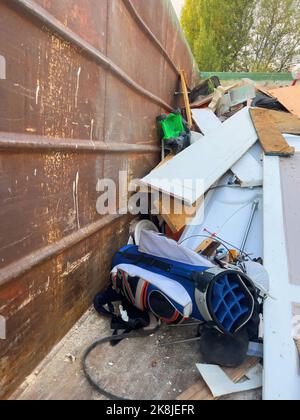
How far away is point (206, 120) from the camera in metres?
4.39

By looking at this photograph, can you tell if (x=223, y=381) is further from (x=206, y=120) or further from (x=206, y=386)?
(x=206, y=120)

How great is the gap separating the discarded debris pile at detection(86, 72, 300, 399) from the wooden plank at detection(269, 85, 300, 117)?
2.25 feet

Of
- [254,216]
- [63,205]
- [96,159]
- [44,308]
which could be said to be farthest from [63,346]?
[254,216]

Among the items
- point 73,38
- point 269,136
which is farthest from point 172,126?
point 73,38

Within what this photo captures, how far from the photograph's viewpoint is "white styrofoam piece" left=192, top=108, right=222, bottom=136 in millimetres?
4220

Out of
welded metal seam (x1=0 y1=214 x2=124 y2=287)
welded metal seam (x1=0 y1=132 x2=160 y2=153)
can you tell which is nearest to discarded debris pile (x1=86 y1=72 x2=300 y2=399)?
welded metal seam (x1=0 y1=214 x2=124 y2=287)

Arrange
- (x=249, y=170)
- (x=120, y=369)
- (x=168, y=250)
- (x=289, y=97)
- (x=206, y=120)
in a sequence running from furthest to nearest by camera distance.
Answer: (x=289, y=97) < (x=206, y=120) < (x=249, y=170) < (x=168, y=250) < (x=120, y=369)

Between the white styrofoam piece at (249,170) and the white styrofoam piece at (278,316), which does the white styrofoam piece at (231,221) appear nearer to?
the white styrofoam piece at (249,170)

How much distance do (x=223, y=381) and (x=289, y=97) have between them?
4383mm

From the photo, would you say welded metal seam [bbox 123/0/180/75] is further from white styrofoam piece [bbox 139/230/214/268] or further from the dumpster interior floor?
the dumpster interior floor

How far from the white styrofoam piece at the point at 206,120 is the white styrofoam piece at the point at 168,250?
2255 millimetres

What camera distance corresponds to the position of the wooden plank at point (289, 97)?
15.0 ft
